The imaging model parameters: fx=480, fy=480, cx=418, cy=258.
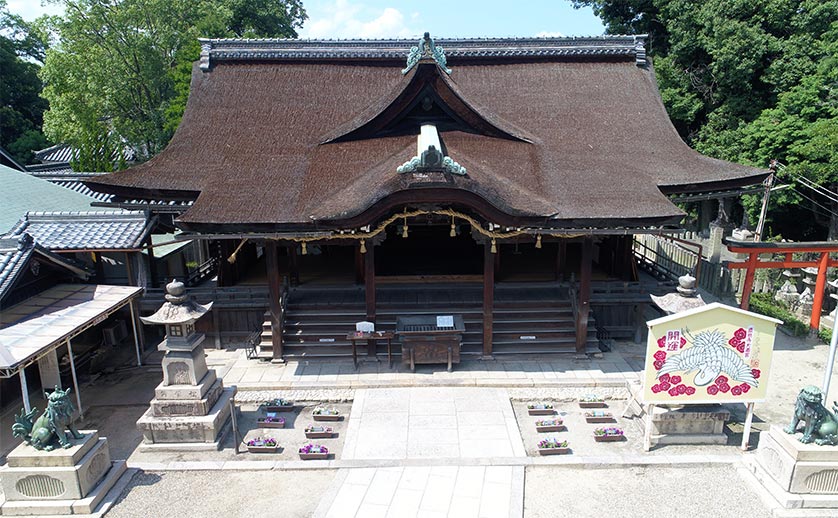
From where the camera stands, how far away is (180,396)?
965 cm

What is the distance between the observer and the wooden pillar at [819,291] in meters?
14.2

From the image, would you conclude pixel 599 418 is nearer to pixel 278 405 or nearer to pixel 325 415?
pixel 325 415

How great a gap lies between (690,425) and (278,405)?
28.8 feet

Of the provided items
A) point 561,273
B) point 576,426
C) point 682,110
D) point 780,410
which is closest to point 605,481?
point 576,426

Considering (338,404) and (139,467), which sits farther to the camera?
(338,404)

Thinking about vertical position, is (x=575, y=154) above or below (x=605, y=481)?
above

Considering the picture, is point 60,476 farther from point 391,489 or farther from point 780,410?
point 780,410

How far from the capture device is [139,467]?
9.02 meters

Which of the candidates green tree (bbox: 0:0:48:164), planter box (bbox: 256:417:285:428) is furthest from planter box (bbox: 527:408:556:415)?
green tree (bbox: 0:0:48:164)

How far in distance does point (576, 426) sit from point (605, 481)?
174cm

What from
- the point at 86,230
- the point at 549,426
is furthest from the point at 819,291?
the point at 86,230

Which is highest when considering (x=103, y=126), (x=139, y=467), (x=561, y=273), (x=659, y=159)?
(x=103, y=126)

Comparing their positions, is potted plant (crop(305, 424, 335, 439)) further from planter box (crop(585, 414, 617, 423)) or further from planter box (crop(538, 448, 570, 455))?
planter box (crop(585, 414, 617, 423))

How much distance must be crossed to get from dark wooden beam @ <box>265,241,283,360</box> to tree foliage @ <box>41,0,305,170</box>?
59.9ft
